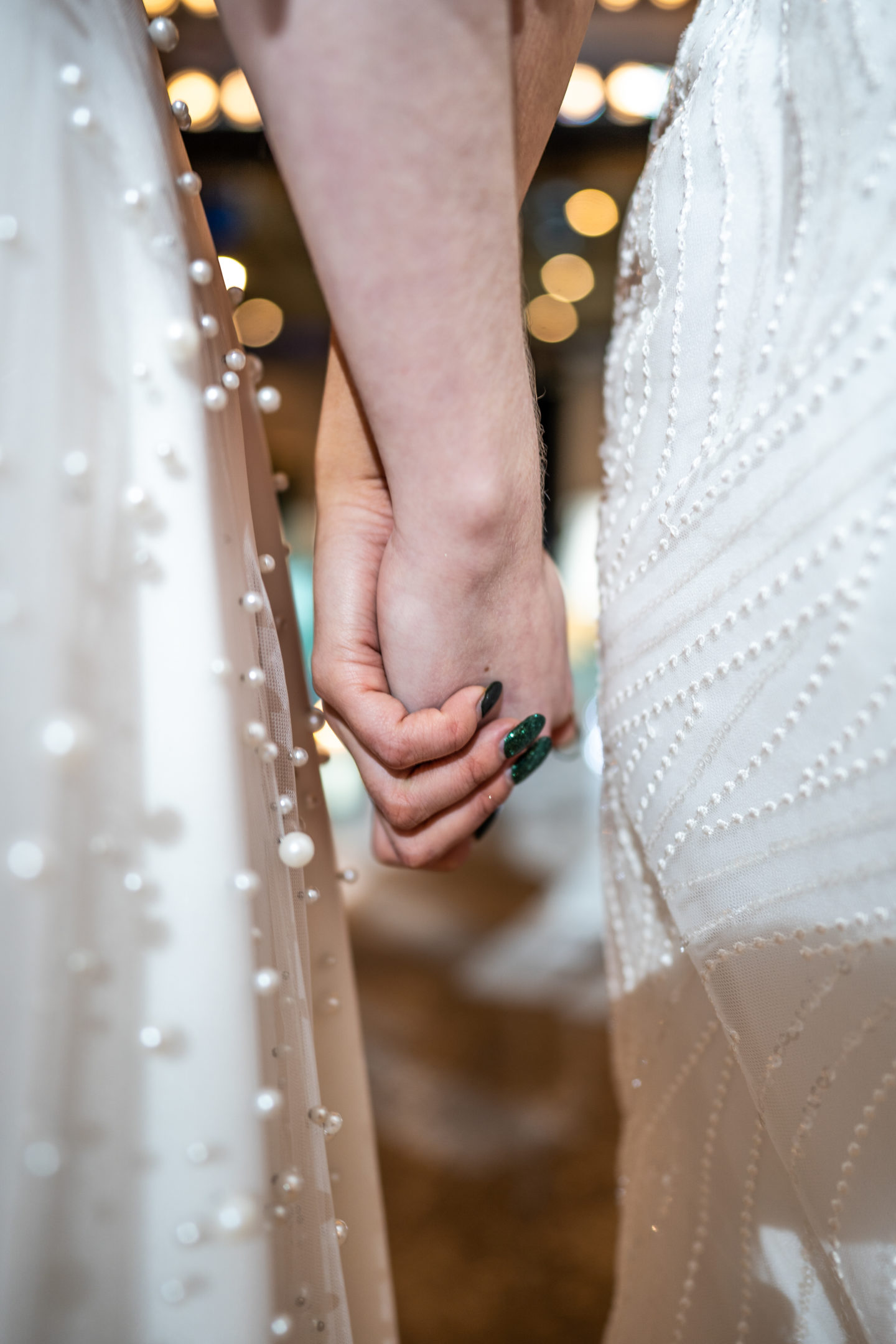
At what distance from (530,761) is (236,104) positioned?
2937 mm

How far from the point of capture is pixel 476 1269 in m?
0.96

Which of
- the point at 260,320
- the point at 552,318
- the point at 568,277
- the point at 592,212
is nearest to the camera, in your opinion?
the point at 592,212

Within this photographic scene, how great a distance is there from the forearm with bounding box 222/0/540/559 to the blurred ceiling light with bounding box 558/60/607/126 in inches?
120

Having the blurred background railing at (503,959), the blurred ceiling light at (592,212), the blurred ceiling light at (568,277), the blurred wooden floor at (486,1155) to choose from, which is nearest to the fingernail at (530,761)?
the blurred background railing at (503,959)

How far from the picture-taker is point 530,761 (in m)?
0.62

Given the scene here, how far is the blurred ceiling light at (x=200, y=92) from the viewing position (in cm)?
280

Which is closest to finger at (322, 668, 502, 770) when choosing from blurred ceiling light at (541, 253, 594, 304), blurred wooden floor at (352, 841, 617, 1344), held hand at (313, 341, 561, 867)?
held hand at (313, 341, 561, 867)

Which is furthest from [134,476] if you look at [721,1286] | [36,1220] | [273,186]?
[273,186]

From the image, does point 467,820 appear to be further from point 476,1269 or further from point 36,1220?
point 476,1269

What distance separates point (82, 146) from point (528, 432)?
247 mm

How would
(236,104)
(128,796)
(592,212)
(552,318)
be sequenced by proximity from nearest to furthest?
(128,796) < (236,104) < (592,212) < (552,318)

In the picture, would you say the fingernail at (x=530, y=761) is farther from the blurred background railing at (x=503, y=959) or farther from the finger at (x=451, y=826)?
the blurred background railing at (x=503, y=959)

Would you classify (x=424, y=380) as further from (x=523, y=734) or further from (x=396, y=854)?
(x=396, y=854)

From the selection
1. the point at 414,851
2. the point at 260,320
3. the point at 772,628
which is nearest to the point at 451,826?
the point at 414,851
